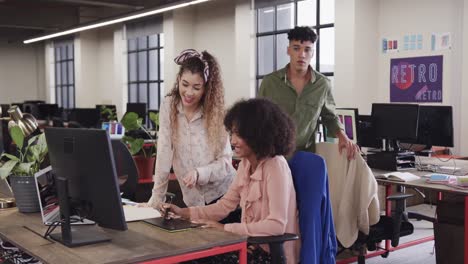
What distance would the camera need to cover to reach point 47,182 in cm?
229

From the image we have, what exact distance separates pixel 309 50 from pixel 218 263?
5.22 ft

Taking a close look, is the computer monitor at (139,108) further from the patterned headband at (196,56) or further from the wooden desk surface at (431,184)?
the patterned headband at (196,56)

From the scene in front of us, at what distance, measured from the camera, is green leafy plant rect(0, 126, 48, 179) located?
2.41 metres

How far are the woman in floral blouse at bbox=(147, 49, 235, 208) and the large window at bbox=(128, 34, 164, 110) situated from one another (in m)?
8.40

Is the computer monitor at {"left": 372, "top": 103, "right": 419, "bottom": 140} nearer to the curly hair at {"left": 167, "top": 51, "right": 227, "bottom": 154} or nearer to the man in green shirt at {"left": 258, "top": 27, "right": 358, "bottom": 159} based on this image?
the man in green shirt at {"left": 258, "top": 27, "right": 358, "bottom": 159}

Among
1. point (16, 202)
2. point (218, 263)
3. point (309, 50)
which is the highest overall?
point (309, 50)

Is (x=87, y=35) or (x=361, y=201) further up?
(x=87, y=35)

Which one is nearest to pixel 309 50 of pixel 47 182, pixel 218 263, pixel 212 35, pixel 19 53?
pixel 218 263

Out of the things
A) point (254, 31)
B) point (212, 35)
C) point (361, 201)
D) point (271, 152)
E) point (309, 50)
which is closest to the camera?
point (271, 152)

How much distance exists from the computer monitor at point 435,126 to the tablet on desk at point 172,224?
2.67 meters

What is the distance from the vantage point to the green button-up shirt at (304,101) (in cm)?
333

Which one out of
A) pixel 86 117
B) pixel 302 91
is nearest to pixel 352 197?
pixel 302 91

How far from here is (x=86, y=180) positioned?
6.06 feet

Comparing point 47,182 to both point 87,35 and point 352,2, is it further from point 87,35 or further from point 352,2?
point 87,35
